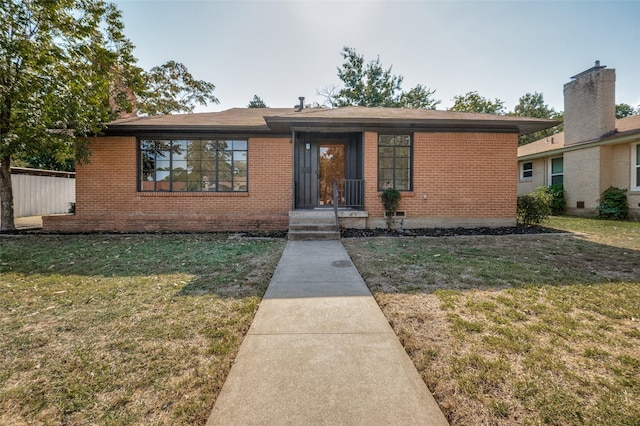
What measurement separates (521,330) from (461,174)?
7.29 metres

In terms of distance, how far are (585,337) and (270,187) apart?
8.29 metres

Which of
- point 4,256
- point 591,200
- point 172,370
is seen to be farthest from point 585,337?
point 591,200

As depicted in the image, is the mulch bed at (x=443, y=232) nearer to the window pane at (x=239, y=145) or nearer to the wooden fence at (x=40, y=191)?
the window pane at (x=239, y=145)

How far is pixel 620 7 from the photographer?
27.7ft

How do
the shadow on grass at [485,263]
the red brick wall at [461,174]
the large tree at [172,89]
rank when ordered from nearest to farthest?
the shadow on grass at [485,263]
the red brick wall at [461,174]
the large tree at [172,89]

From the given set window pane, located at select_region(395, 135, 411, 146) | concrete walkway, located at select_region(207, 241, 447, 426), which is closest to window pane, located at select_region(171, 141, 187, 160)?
window pane, located at select_region(395, 135, 411, 146)

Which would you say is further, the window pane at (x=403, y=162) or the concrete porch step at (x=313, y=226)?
the window pane at (x=403, y=162)

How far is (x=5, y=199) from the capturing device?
28.0 feet

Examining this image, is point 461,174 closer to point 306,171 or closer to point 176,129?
point 306,171

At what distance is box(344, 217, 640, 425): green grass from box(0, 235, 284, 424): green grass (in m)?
1.58

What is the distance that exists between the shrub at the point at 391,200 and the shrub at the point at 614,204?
33.5ft

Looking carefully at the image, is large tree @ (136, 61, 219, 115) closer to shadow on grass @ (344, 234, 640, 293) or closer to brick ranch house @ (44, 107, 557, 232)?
brick ranch house @ (44, 107, 557, 232)

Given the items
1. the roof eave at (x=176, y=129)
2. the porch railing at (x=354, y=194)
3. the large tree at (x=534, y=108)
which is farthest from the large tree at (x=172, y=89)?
the large tree at (x=534, y=108)

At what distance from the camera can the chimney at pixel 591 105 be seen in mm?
12609
